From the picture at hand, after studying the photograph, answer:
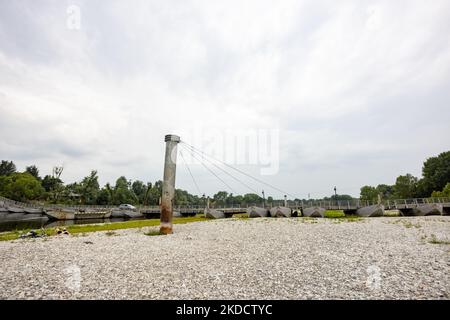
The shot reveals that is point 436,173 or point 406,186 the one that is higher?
point 436,173

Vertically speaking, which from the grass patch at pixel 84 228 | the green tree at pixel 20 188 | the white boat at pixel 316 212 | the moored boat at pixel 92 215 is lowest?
the moored boat at pixel 92 215

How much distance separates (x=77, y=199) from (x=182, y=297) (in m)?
100

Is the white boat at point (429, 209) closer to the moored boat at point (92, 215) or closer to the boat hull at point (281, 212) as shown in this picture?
the boat hull at point (281, 212)

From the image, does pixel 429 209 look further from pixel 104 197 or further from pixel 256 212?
pixel 104 197

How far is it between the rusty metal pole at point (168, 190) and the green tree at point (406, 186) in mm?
92727

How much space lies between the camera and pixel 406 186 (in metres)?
80.6

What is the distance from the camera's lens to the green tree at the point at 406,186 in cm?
7956

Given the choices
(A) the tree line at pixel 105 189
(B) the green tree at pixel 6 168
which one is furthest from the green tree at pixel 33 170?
(A) the tree line at pixel 105 189

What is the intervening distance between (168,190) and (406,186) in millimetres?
94552

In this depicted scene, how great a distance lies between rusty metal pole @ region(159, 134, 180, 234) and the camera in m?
17.3

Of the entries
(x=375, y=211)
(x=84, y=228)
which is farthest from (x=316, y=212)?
(x=84, y=228)

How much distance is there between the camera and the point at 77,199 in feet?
287
